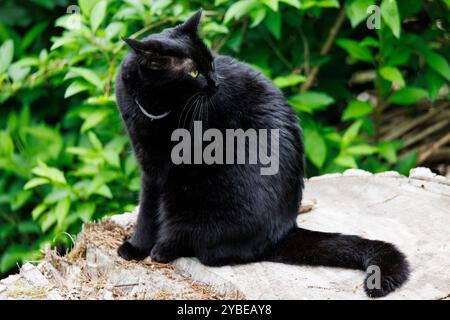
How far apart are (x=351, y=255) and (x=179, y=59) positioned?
907 millimetres

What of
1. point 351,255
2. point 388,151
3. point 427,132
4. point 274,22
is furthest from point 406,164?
point 351,255

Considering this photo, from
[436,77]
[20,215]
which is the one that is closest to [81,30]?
[20,215]

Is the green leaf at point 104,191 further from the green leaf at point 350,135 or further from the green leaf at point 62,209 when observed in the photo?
the green leaf at point 350,135

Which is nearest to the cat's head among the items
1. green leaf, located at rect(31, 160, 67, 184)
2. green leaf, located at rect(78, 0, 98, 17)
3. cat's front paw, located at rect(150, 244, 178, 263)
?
cat's front paw, located at rect(150, 244, 178, 263)

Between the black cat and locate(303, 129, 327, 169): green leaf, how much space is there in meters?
Result: 0.96

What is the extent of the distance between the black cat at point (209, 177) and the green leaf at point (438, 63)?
126 centimetres

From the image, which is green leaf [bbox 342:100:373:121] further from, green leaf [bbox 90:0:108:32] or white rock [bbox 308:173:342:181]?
green leaf [bbox 90:0:108:32]

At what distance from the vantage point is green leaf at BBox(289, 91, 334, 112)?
3.44 meters

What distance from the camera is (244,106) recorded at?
2439 mm

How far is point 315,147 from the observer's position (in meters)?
3.46

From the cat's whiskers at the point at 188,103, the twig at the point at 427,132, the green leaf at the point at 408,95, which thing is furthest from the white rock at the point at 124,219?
the twig at the point at 427,132

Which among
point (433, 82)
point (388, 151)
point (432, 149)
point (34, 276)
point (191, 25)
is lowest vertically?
point (432, 149)

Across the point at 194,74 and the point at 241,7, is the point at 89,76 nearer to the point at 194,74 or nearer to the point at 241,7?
the point at 241,7
